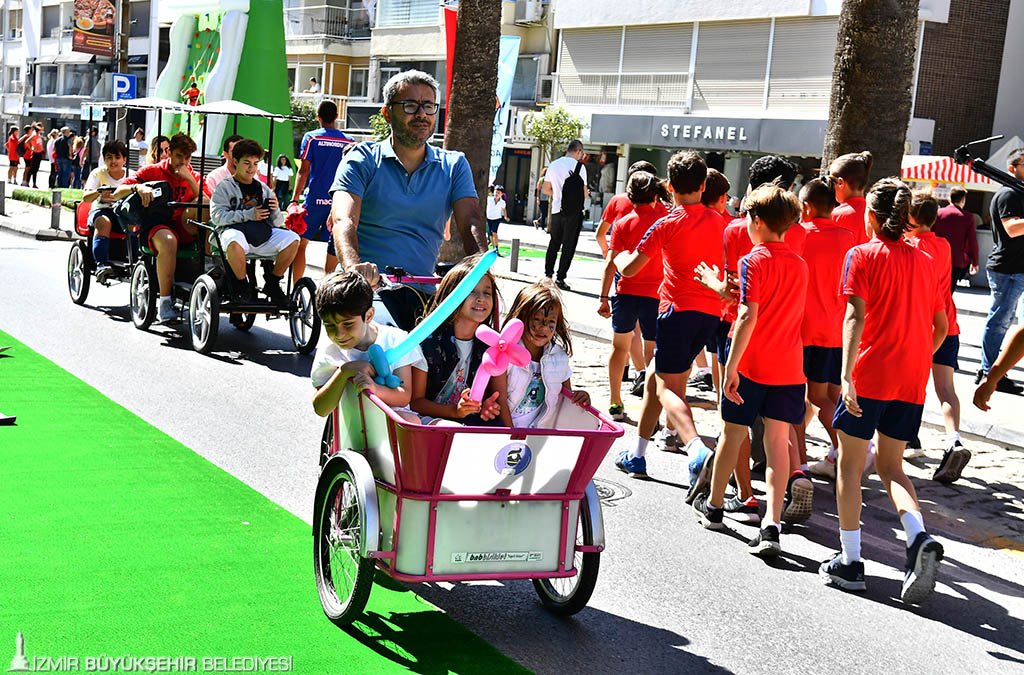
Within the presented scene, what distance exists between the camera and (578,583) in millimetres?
4941

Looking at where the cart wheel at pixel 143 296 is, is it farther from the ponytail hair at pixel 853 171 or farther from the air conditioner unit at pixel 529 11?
the air conditioner unit at pixel 529 11

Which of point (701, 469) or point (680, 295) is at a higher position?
point (680, 295)

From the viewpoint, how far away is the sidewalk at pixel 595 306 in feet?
32.2

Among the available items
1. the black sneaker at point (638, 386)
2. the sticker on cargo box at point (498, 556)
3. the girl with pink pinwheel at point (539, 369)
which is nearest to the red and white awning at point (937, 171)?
the black sneaker at point (638, 386)

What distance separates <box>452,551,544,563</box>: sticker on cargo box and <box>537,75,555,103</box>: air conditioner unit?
38.7m

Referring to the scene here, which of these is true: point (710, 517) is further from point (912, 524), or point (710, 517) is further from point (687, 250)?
point (687, 250)

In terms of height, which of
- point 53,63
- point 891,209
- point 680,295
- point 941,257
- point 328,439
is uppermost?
point 53,63

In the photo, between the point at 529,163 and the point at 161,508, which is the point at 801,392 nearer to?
the point at 161,508

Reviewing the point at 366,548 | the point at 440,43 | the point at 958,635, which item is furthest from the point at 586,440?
the point at 440,43

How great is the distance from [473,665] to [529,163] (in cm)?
3946

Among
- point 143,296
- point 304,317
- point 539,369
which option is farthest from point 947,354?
point 143,296

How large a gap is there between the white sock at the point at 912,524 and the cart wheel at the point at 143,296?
7.93 meters

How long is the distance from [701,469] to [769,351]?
0.96 meters

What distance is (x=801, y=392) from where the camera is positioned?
6.31 meters
